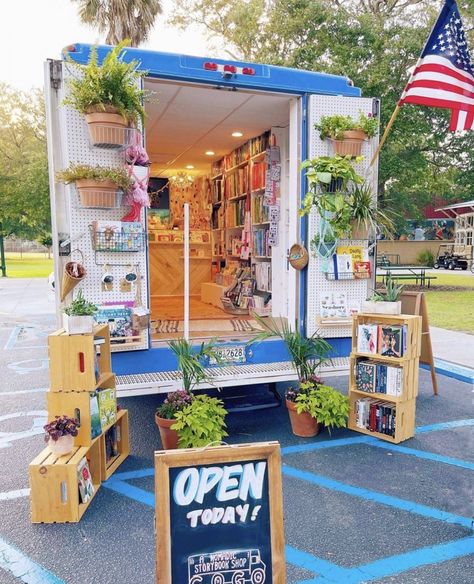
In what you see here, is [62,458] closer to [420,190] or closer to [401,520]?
[401,520]

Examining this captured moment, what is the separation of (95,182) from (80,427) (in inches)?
62.4

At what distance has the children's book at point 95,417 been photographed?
302 centimetres

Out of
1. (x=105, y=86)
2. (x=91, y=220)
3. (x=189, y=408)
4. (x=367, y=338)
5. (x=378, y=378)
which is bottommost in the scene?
(x=189, y=408)

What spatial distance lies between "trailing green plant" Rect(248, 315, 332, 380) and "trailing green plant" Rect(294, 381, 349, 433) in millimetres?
128

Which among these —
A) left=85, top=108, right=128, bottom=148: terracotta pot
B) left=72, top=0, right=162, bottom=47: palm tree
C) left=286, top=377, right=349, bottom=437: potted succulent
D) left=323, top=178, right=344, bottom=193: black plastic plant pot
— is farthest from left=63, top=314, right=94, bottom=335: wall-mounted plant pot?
left=72, top=0, right=162, bottom=47: palm tree

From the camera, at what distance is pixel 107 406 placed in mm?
3219

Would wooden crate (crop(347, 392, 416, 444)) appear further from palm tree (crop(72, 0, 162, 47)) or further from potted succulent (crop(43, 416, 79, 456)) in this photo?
palm tree (crop(72, 0, 162, 47))

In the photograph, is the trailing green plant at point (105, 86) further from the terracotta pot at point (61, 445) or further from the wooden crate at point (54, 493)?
the wooden crate at point (54, 493)

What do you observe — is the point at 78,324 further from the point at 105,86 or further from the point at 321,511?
the point at 321,511

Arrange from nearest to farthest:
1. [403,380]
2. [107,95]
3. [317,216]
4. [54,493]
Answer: [54,493] → [107,95] → [403,380] → [317,216]

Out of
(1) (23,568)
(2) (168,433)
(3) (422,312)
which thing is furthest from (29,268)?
(1) (23,568)

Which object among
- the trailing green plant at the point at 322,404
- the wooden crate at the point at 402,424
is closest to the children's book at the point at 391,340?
the wooden crate at the point at 402,424

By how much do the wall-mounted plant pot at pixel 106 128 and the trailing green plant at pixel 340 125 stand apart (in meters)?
1.58

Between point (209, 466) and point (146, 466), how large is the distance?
6.06 feet
